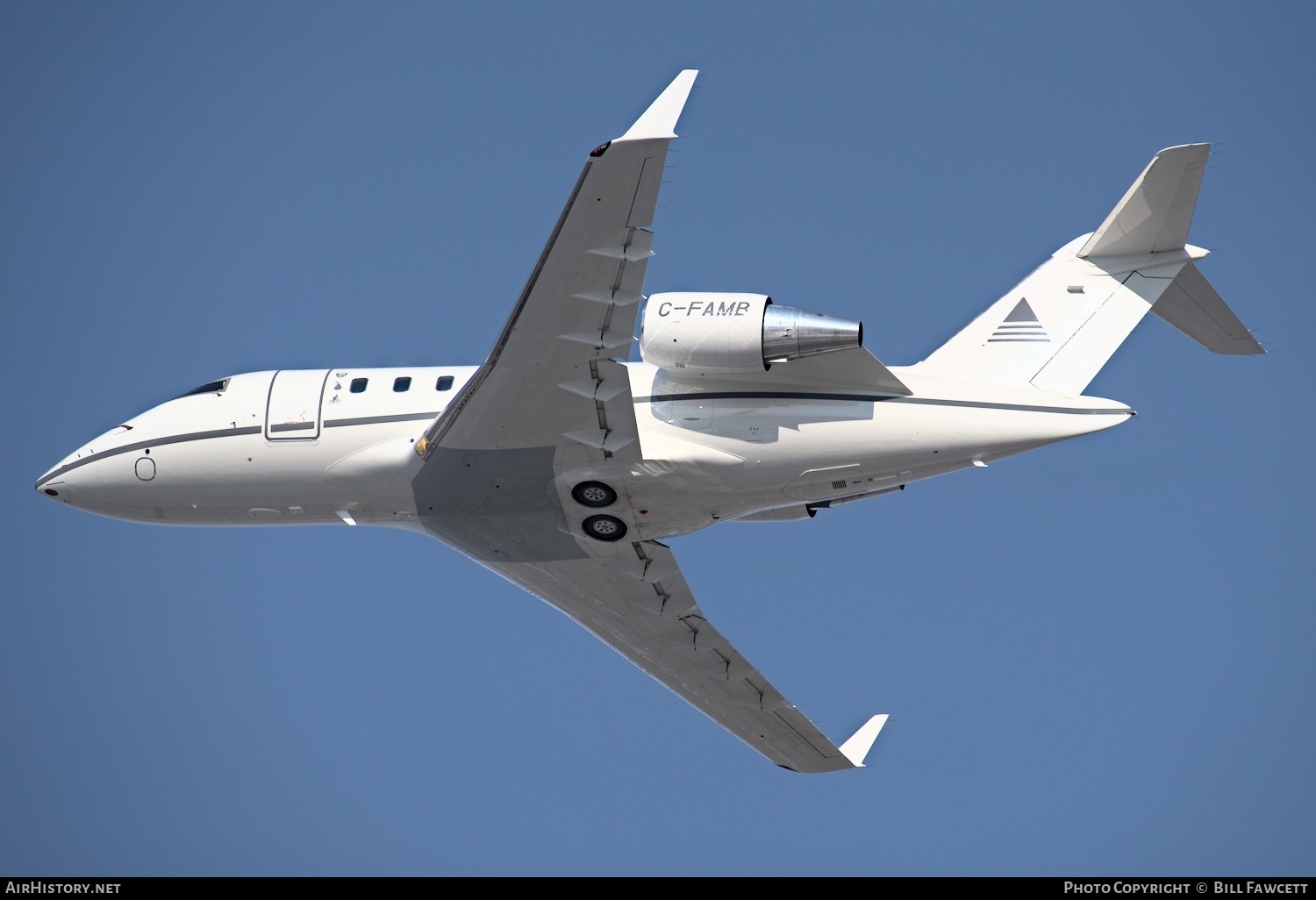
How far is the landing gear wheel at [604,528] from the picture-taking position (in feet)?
81.9

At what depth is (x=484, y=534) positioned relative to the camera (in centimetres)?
2562

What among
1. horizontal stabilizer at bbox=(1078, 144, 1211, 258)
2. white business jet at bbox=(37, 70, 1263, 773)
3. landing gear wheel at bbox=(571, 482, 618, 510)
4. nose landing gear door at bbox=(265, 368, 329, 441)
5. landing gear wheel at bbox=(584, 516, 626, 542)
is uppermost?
horizontal stabilizer at bbox=(1078, 144, 1211, 258)

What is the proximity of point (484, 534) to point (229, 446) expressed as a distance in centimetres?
417

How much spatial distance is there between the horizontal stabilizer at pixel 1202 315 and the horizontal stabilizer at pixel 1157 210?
0.57m

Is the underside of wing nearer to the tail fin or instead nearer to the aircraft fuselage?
the aircraft fuselage

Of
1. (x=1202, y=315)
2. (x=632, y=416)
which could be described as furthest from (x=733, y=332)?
(x=1202, y=315)

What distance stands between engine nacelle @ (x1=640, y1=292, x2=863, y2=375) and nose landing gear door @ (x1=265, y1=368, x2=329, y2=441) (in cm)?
543

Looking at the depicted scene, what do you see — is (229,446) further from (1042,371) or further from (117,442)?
(1042,371)

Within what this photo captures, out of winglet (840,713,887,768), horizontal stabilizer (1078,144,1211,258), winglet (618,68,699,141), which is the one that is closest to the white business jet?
horizontal stabilizer (1078,144,1211,258)

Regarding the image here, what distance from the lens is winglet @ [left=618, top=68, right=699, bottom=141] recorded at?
19.8 metres

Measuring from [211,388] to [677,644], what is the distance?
8.67 metres

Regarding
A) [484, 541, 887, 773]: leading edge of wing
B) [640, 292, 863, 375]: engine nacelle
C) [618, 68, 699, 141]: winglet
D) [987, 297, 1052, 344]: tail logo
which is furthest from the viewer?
[484, 541, 887, 773]: leading edge of wing

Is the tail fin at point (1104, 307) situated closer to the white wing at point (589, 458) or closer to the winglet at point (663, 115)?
the white wing at point (589, 458)

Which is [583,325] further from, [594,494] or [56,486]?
Result: [56,486]
